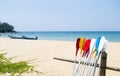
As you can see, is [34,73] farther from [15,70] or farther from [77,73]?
[77,73]

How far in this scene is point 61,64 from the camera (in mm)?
6504

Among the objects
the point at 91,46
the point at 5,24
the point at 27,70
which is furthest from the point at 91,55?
the point at 5,24

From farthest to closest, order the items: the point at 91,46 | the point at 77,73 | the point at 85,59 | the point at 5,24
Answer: the point at 5,24 < the point at 77,73 < the point at 85,59 < the point at 91,46

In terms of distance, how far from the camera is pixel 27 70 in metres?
5.59

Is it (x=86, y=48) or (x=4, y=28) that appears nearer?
(x=86, y=48)

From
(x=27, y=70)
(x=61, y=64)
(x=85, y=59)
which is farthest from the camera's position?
(x=61, y=64)

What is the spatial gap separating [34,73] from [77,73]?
2422 millimetres

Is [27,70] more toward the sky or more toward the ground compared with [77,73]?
more toward the ground

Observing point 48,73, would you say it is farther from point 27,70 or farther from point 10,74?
point 10,74

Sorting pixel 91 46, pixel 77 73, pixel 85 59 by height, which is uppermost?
pixel 91 46

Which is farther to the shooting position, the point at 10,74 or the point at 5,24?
the point at 5,24

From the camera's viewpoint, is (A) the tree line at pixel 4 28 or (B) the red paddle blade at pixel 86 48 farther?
(A) the tree line at pixel 4 28

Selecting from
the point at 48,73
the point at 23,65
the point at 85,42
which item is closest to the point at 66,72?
the point at 48,73

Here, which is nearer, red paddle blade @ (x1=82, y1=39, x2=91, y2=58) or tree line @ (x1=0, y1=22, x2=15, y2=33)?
red paddle blade @ (x1=82, y1=39, x2=91, y2=58)
